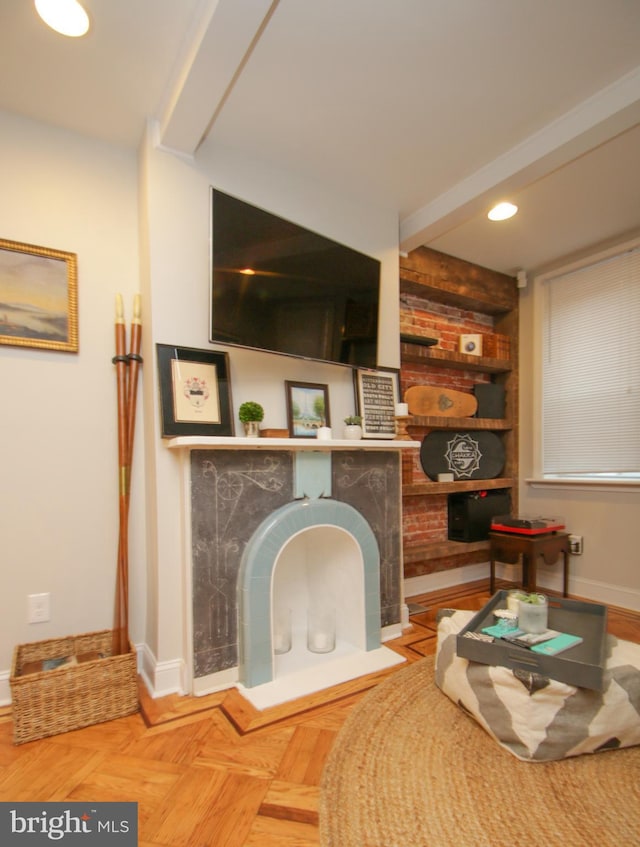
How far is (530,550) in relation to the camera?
8.91 ft

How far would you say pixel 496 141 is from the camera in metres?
2.05

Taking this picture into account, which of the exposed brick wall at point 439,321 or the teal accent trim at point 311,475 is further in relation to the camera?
Result: the exposed brick wall at point 439,321

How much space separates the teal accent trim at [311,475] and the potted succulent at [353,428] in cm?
17

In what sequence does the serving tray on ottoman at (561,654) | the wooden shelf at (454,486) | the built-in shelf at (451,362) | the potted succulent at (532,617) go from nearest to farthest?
1. the serving tray on ottoman at (561,654)
2. the potted succulent at (532,617)
3. the wooden shelf at (454,486)
4. the built-in shelf at (451,362)

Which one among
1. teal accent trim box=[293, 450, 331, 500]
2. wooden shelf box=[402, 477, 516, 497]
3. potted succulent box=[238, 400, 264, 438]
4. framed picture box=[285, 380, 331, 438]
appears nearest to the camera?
potted succulent box=[238, 400, 264, 438]

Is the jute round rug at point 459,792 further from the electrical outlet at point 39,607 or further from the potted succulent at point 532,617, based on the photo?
the electrical outlet at point 39,607

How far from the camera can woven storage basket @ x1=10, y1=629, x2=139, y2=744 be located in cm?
149

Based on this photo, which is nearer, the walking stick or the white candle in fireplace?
the walking stick

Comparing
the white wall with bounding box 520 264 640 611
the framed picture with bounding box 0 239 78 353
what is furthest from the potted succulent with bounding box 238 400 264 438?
Answer: the white wall with bounding box 520 264 640 611

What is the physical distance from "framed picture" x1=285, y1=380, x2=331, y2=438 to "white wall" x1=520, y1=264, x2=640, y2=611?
1.95 meters

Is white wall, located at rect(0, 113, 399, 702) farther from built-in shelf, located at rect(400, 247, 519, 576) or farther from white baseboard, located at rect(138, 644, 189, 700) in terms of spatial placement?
built-in shelf, located at rect(400, 247, 519, 576)

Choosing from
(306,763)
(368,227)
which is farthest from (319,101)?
(306,763)

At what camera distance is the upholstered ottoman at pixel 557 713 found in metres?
1.36

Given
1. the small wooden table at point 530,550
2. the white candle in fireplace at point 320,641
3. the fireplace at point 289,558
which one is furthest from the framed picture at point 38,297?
the small wooden table at point 530,550
